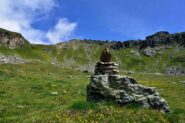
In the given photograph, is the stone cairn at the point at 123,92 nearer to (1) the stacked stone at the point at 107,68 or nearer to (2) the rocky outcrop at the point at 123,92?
(2) the rocky outcrop at the point at 123,92

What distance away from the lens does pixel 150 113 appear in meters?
20.1

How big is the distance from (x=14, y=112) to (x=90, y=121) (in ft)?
31.2

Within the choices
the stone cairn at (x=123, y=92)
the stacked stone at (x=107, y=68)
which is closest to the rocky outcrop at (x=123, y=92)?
the stone cairn at (x=123, y=92)

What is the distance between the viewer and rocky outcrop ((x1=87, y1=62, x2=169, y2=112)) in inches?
905

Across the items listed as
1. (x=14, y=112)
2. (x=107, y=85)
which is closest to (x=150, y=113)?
(x=107, y=85)

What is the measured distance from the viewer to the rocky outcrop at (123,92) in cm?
2299

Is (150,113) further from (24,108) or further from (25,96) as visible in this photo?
(25,96)

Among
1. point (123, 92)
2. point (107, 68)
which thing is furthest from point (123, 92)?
point (107, 68)

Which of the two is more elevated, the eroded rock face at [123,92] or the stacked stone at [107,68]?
the stacked stone at [107,68]

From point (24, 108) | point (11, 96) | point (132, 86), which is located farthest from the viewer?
point (11, 96)

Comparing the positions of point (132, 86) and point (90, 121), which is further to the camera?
point (132, 86)

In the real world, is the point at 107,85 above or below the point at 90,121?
above

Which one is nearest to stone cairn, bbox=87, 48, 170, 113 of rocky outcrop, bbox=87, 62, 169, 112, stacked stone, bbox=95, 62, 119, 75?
rocky outcrop, bbox=87, 62, 169, 112

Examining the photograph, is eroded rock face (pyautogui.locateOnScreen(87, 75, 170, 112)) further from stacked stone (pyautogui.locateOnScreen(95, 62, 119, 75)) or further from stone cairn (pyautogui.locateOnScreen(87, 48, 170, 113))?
stacked stone (pyautogui.locateOnScreen(95, 62, 119, 75))
